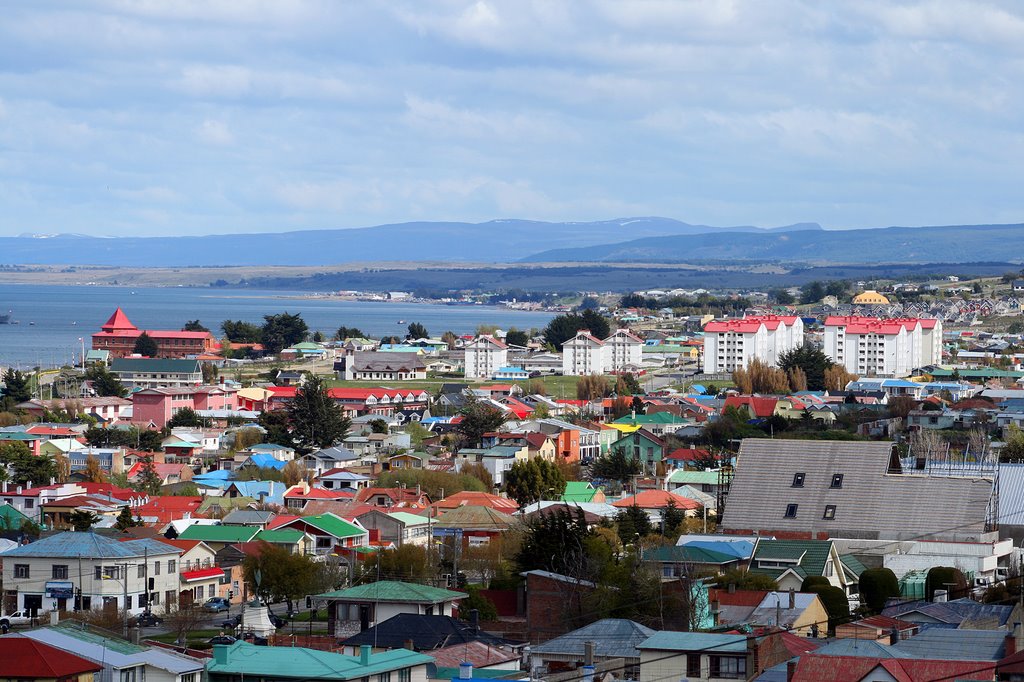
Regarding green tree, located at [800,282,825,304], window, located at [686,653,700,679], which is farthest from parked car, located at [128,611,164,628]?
green tree, located at [800,282,825,304]

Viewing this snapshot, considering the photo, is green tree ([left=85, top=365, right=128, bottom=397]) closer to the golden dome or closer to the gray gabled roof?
the gray gabled roof

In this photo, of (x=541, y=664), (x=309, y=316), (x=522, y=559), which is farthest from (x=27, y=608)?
(x=309, y=316)

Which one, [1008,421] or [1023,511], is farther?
[1008,421]

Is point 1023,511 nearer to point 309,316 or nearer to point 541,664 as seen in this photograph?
point 541,664

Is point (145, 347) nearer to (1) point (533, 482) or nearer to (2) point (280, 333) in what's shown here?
(2) point (280, 333)

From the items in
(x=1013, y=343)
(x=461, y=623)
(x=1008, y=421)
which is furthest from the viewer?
(x=1013, y=343)

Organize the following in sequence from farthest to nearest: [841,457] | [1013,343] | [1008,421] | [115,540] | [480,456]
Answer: [1013,343] → [1008,421] → [480,456] → [841,457] → [115,540]

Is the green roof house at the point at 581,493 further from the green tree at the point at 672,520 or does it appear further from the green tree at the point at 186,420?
the green tree at the point at 186,420
